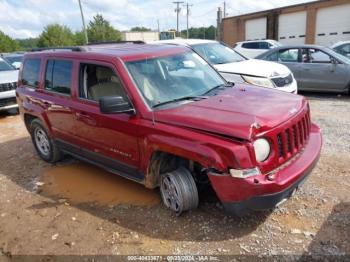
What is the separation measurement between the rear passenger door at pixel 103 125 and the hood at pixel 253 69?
162 inches

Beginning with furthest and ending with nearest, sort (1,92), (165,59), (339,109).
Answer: (1,92)
(339,109)
(165,59)

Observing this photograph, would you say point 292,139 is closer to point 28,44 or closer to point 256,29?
point 256,29

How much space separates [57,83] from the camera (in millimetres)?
4914

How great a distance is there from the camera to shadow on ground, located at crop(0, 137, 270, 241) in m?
3.49

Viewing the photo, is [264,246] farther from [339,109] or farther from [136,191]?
[339,109]

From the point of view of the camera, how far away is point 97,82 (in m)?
4.33

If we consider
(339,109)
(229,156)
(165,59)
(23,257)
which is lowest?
(23,257)

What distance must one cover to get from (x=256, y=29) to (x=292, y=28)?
15.9 ft

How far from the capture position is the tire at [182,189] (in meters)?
3.54

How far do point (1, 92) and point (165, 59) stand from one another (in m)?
7.65

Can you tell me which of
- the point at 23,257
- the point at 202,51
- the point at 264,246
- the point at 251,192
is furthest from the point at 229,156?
the point at 202,51

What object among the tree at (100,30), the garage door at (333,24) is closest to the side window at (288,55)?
the garage door at (333,24)

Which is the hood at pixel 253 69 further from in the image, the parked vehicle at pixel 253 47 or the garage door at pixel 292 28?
the garage door at pixel 292 28

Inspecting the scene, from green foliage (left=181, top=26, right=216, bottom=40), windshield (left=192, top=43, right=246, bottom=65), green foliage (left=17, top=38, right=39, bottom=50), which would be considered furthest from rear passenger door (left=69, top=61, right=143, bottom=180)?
green foliage (left=181, top=26, right=216, bottom=40)
